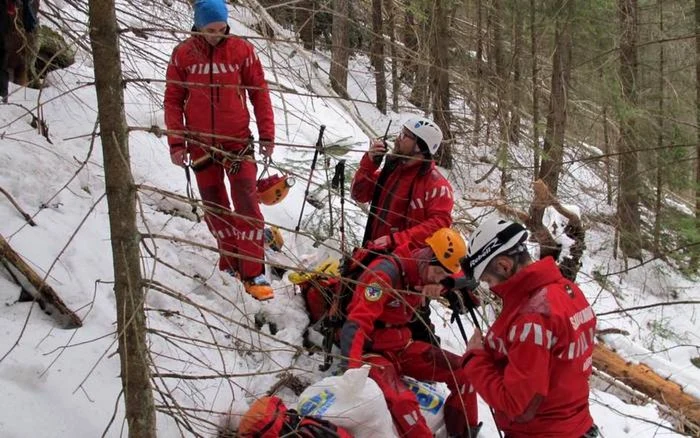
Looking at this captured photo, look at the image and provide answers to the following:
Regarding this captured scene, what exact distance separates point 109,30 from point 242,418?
6.16 ft

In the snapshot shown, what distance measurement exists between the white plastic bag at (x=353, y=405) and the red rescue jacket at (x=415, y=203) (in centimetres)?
113

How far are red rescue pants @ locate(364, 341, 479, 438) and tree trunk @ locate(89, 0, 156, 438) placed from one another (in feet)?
4.24

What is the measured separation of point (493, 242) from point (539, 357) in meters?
0.58

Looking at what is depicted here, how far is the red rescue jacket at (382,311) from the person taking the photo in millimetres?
3639

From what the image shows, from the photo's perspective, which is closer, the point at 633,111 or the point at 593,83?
the point at 633,111

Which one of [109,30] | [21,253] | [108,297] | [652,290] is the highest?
[109,30]

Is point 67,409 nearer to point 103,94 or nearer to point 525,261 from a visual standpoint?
point 103,94

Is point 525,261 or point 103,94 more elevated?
point 103,94

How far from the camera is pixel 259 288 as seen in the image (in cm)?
457

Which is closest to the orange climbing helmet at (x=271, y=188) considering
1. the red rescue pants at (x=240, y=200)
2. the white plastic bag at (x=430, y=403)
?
the red rescue pants at (x=240, y=200)

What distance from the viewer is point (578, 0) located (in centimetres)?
1063

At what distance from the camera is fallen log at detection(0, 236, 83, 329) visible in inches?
134

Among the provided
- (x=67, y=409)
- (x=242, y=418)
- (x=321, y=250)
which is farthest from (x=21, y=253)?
(x=321, y=250)

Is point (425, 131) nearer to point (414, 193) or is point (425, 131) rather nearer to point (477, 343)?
point (414, 193)
